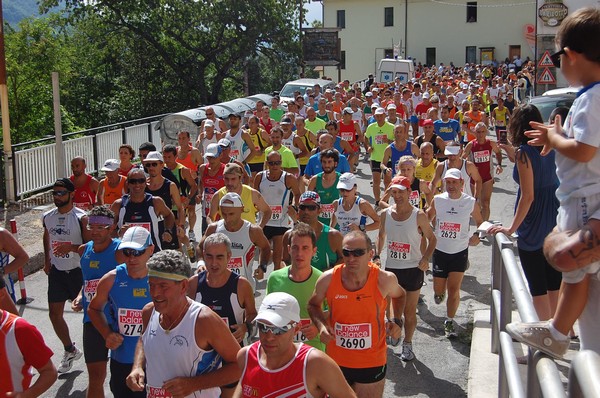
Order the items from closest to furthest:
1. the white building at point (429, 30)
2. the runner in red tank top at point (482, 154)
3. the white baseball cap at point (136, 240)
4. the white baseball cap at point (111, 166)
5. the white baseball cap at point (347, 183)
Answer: the white baseball cap at point (136, 240)
the white baseball cap at point (347, 183)
the white baseball cap at point (111, 166)
the runner in red tank top at point (482, 154)
the white building at point (429, 30)

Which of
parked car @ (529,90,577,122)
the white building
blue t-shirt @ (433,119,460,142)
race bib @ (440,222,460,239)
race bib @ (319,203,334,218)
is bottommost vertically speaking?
race bib @ (440,222,460,239)

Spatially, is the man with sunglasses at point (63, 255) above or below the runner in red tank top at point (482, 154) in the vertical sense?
below

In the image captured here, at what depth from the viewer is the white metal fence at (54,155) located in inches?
635

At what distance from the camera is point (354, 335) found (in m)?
5.91

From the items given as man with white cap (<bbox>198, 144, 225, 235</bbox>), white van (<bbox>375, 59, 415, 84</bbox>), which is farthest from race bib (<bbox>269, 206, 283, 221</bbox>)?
white van (<bbox>375, 59, 415, 84</bbox>)

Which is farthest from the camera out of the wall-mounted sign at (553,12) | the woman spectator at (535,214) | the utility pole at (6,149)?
the wall-mounted sign at (553,12)

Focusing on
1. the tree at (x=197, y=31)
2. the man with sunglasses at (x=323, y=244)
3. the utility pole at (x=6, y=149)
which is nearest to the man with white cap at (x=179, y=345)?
the man with sunglasses at (x=323, y=244)

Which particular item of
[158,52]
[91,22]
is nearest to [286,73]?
[158,52]

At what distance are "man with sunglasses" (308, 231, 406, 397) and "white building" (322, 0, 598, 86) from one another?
59252 millimetres

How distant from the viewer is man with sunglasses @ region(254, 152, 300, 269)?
10711 millimetres

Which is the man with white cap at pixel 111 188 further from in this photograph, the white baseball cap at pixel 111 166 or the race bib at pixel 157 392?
the race bib at pixel 157 392

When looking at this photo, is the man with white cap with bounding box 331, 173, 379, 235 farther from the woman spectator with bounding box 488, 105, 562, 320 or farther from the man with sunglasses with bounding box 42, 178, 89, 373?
the woman spectator with bounding box 488, 105, 562, 320

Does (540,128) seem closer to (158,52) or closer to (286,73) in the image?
(158,52)

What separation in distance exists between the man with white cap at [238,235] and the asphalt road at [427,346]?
173cm
